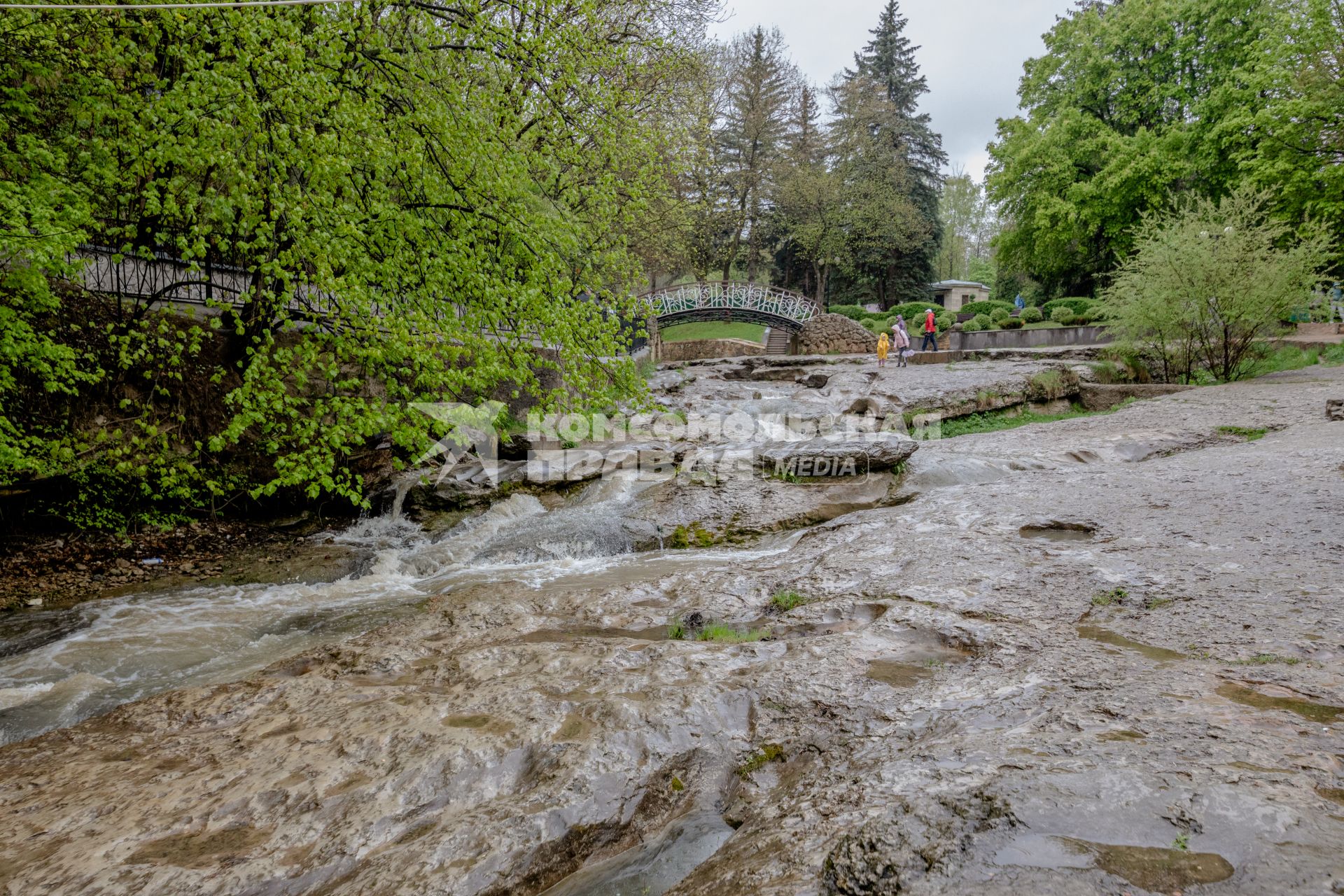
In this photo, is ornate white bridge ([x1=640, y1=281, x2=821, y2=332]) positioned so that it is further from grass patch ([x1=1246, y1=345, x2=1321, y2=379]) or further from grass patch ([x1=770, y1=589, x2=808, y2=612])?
grass patch ([x1=770, y1=589, x2=808, y2=612])

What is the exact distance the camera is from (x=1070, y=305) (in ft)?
107

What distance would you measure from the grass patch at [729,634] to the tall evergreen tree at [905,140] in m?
40.8

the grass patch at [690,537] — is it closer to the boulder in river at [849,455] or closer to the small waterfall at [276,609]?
the small waterfall at [276,609]

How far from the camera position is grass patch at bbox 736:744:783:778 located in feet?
9.85

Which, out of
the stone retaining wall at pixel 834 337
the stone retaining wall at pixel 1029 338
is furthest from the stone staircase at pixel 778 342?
the stone retaining wall at pixel 1029 338

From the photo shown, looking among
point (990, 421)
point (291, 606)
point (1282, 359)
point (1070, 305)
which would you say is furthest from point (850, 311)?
point (291, 606)

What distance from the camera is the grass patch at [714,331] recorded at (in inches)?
1531

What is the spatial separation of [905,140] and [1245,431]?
38382mm

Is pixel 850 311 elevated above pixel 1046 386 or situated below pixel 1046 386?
above

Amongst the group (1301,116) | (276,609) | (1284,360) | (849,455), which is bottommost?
(276,609)

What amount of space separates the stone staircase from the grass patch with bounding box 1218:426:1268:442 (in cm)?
2244

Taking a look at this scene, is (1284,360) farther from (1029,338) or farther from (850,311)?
(850,311)

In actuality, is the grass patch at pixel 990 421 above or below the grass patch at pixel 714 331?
below

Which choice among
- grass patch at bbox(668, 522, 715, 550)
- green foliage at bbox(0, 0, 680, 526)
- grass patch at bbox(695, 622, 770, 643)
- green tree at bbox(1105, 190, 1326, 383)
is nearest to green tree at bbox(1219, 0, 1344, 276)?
green tree at bbox(1105, 190, 1326, 383)
